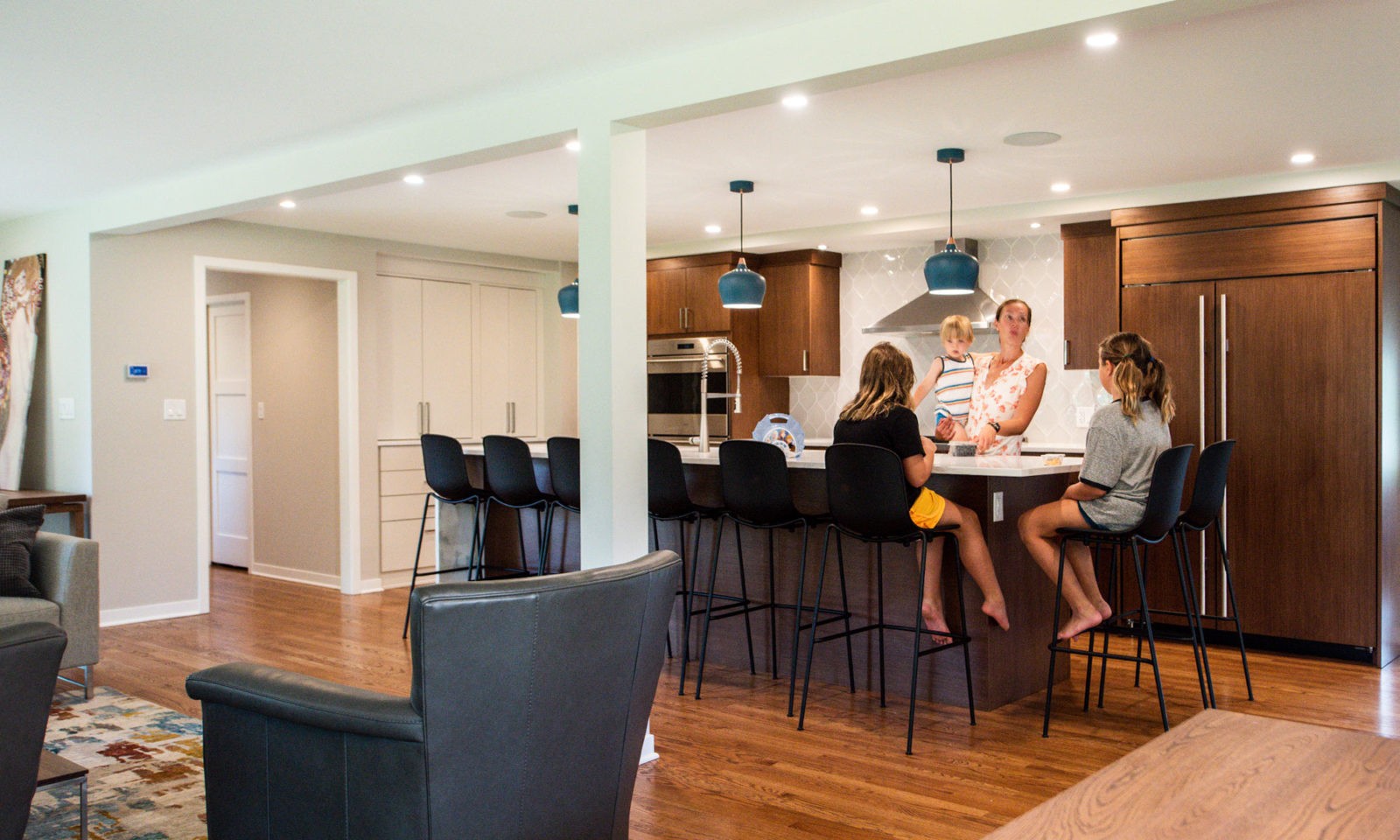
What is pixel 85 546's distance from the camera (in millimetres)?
4473

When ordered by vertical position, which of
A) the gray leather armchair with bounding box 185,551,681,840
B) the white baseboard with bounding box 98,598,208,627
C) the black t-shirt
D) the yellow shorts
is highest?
the black t-shirt

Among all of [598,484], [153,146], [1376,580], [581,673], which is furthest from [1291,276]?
[153,146]

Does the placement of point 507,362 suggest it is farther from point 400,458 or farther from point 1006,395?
point 1006,395

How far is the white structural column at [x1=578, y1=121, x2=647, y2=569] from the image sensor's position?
145 inches

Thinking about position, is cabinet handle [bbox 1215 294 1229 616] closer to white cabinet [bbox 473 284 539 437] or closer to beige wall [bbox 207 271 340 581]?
white cabinet [bbox 473 284 539 437]

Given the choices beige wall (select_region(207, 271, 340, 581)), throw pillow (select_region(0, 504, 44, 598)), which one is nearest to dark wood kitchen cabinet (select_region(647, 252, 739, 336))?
beige wall (select_region(207, 271, 340, 581))

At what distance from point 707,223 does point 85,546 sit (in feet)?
12.9

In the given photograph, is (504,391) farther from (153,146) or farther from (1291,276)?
(1291,276)

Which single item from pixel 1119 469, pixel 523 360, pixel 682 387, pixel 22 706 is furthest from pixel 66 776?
pixel 523 360

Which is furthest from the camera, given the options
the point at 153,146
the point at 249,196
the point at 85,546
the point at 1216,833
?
the point at 249,196

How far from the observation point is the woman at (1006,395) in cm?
523

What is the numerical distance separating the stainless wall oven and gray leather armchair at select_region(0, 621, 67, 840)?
5715 mm

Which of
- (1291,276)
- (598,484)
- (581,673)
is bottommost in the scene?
(581,673)

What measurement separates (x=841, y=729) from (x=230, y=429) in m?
5.93
